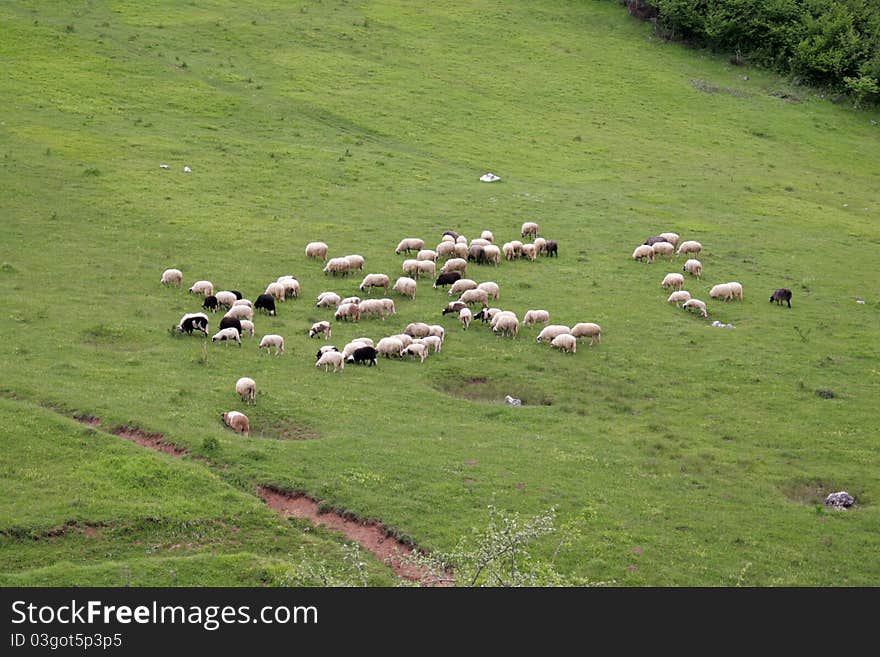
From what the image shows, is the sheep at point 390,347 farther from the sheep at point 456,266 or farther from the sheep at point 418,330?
the sheep at point 456,266

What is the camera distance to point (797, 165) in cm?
5888

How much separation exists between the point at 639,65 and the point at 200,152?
34.9 meters

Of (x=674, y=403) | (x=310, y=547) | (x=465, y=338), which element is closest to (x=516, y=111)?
(x=465, y=338)

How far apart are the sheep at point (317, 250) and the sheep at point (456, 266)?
4687mm

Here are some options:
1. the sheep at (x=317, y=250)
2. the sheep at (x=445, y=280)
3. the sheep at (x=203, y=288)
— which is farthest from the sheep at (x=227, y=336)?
the sheep at (x=317, y=250)

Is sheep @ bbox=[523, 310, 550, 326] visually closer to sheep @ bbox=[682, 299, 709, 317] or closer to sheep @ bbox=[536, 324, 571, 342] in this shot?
sheep @ bbox=[536, 324, 571, 342]

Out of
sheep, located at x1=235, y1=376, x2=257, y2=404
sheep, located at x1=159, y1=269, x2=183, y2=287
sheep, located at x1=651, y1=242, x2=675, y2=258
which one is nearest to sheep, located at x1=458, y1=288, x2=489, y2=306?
sheep, located at x1=159, y1=269, x2=183, y2=287

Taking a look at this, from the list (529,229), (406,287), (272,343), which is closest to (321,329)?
(272,343)

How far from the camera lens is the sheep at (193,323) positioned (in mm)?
30062

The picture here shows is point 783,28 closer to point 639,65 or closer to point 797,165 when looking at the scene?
point 639,65

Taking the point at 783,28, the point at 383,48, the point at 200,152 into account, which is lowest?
the point at 200,152

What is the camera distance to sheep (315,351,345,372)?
2842 centimetres

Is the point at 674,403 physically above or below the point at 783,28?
below

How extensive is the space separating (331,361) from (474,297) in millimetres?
7539
